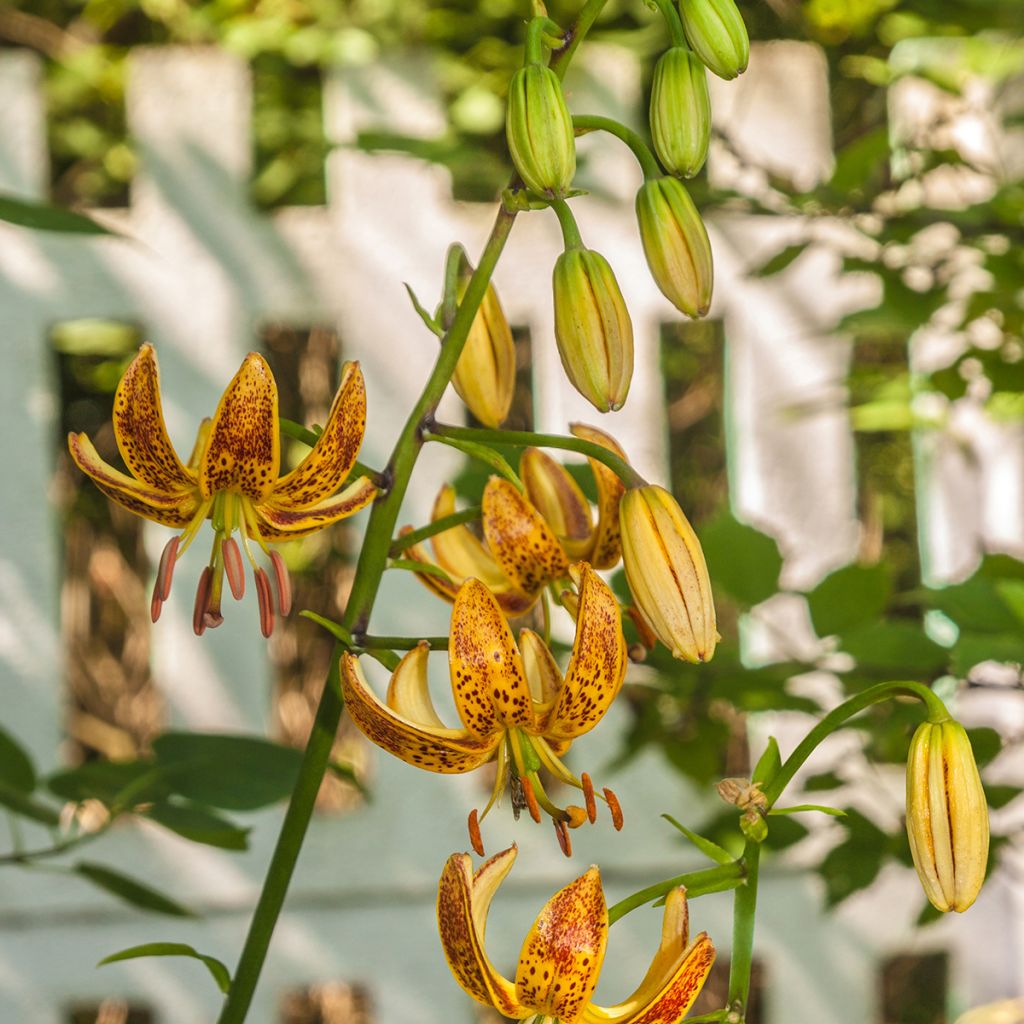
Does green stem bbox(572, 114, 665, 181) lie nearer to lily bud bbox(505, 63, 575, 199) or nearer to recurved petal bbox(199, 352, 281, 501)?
lily bud bbox(505, 63, 575, 199)

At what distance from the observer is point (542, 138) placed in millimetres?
448

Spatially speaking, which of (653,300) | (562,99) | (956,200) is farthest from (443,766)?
(956,200)

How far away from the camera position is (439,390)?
A: 463mm

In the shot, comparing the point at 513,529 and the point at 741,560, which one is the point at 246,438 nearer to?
the point at 513,529

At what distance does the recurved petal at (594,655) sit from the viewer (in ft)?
1.45

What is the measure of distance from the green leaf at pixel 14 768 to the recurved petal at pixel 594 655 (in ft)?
1.23

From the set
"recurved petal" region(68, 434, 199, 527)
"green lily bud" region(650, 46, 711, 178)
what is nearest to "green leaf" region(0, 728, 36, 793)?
"recurved petal" region(68, 434, 199, 527)

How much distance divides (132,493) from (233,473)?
0.04m

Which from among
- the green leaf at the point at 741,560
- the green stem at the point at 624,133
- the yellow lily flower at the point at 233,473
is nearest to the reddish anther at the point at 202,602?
the yellow lily flower at the point at 233,473

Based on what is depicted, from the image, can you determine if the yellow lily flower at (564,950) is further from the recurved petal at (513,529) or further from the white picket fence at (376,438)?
the white picket fence at (376,438)

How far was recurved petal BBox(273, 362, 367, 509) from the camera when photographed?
0.46 m

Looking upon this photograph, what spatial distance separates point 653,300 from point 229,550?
87cm

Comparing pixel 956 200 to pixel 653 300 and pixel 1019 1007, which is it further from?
pixel 1019 1007

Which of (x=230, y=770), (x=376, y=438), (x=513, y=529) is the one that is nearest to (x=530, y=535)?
(x=513, y=529)
